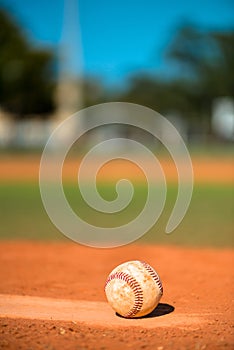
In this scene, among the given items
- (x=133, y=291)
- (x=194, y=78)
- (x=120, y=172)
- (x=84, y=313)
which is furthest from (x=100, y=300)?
(x=194, y=78)

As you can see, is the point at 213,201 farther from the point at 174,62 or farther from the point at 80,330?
the point at 174,62

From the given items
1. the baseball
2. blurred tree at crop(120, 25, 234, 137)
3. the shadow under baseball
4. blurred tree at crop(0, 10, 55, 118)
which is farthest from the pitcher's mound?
blurred tree at crop(120, 25, 234, 137)

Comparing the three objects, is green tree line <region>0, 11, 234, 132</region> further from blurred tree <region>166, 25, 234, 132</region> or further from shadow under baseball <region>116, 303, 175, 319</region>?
shadow under baseball <region>116, 303, 175, 319</region>

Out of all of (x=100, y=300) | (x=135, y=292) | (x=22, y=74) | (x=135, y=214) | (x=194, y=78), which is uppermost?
(x=194, y=78)

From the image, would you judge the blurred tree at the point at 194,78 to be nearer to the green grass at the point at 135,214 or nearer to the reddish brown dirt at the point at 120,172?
the reddish brown dirt at the point at 120,172

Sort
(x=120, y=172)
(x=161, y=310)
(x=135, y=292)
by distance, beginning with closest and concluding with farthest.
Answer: (x=135, y=292)
(x=161, y=310)
(x=120, y=172)

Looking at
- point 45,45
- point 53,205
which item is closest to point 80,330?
point 53,205

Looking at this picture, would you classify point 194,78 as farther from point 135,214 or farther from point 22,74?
point 135,214
